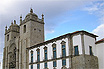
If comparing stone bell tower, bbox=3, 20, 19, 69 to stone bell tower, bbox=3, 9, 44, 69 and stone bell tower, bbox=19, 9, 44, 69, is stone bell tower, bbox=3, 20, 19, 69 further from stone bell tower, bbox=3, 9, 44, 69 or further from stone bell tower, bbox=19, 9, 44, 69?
stone bell tower, bbox=19, 9, 44, 69

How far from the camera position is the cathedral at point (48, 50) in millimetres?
29188

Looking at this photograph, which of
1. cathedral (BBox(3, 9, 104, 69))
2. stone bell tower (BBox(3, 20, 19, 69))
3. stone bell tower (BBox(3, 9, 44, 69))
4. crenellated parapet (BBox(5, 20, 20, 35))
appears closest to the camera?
cathedral (BBox(3, 9, 104, 69))

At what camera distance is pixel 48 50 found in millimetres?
35000

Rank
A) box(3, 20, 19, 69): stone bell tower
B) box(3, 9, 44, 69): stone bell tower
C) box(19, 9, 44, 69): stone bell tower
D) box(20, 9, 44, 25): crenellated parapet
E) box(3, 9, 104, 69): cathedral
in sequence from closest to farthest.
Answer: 1. box(3, 9, 104, 69): cathedral
2. box(19, 9, 44, 69): stone bell tower
3. box(3, 9, 44, 69): stone bell tower
4. box(20, 9, 44, 25): crenellated parapet
5. box(3, 20, 19, 69): stone bell tower

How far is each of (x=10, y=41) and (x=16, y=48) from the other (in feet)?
14.4

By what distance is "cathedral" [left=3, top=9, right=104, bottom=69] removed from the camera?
1149 inches

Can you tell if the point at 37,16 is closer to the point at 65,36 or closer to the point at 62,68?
the point at 65,36

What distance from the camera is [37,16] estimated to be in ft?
148

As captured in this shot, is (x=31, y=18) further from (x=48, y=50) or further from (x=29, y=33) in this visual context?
(x=48, y=50)

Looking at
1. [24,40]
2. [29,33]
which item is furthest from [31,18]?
[24,40]

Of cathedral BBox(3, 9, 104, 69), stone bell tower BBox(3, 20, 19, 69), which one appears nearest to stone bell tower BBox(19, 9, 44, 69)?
cathedral BBox(3, 9, 104, 69)

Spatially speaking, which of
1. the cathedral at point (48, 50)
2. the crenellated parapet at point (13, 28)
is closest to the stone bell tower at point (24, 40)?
the cathedral at point (48, 50)

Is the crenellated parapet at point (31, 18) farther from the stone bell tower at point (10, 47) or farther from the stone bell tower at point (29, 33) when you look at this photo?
the stone bell tower at point (10, 47)

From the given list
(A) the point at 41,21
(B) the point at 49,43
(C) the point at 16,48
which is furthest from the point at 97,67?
(C) the point at 16,48
